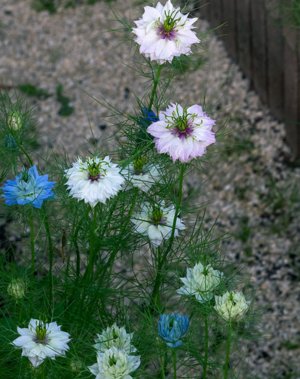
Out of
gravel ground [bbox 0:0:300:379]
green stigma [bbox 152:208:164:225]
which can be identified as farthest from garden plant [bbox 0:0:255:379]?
gravel ground [bbox 0:0:300:379]

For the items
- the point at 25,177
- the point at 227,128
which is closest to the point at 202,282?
the point at 25,177

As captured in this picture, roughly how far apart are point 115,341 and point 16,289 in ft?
0.94

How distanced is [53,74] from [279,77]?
1.22 meters

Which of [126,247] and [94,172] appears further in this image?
[126,247]

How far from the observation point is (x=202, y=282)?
2.07 metres

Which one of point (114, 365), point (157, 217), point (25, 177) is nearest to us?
point (114, 365)

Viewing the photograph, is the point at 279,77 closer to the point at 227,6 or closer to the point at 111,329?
the point at 227,6

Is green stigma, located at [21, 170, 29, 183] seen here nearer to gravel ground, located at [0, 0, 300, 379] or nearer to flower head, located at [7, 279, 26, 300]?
flower head, located at [7, 279, 26, 300]

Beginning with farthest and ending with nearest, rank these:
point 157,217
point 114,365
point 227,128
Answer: point 227,128
point 157,217
point 114,365

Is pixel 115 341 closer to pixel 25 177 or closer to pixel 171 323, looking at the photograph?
pixel 171 323

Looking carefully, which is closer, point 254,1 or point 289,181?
point 289,181

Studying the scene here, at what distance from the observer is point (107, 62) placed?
4891 millimetres

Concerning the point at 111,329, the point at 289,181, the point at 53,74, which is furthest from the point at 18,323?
the point at 53,74

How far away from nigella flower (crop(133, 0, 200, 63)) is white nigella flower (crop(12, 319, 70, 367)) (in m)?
0.64
